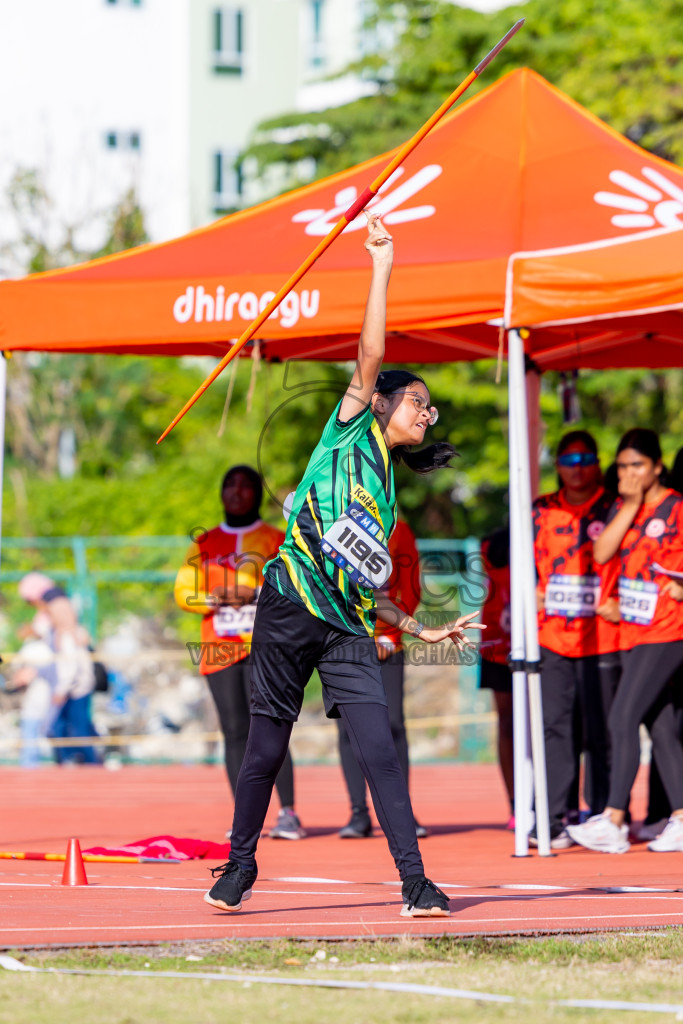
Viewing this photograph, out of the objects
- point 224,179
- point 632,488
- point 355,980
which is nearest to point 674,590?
point 632,488

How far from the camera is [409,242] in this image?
7.52 metres

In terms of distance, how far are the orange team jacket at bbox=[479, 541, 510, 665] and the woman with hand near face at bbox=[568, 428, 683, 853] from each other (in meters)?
1.10

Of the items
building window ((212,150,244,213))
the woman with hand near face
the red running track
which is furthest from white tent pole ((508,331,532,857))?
building window ((212,150,244,213))

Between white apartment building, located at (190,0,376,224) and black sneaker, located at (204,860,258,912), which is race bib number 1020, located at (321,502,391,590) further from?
white apartment building, located at (190,0,376,224)

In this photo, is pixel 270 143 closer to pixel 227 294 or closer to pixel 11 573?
pixel 11 573

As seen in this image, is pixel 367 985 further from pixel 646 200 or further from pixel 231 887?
pixel 646 200

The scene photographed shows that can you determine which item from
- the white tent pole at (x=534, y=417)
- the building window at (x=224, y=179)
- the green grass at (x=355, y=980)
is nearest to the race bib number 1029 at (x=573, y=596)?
the white tent pole at (x=534, y=417)

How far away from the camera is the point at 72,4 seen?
3597 centimetres

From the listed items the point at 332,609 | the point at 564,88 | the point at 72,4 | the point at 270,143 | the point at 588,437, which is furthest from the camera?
the point at 72,4

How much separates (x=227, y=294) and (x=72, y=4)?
102 ft

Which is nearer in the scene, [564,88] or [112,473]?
[564,88]

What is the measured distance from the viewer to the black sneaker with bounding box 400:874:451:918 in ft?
15.6

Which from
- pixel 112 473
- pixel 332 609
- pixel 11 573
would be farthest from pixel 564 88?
pixel 332 609

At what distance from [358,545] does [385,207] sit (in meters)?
3.53
